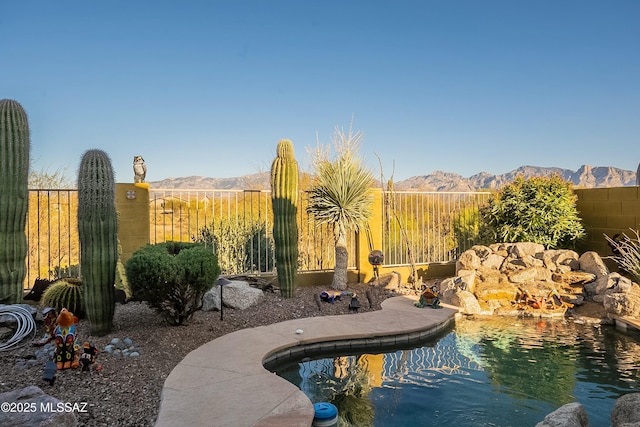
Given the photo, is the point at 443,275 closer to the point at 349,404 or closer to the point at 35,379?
the point at 349,404

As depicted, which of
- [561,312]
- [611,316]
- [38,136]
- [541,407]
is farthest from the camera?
[561,312]

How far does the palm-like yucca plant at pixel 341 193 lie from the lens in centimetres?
816

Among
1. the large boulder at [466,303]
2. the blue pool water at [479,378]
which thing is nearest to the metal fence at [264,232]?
the large boulder at [466,303]

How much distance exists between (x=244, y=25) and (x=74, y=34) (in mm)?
4129

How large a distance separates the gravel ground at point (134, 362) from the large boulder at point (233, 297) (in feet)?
0.38

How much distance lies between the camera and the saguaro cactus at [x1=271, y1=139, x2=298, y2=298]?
739cm

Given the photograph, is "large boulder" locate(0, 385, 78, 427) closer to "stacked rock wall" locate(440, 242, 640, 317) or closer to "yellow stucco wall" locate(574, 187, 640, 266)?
"stacked rock wall" locate(440, 242, 640, 317)

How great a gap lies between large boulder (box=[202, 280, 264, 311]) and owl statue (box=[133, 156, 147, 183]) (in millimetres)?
2709

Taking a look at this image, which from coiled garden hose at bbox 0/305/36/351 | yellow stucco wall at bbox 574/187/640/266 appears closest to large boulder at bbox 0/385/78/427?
coiled garden hose at bbox 0/305/36/351

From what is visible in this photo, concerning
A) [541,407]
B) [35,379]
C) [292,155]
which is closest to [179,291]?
[35,379]

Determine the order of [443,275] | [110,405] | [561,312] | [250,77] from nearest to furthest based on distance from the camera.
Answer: [110,405]
[561,312]
[443,275]
[250,77]

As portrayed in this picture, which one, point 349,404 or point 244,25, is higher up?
point 244,25

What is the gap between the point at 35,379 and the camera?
394cm

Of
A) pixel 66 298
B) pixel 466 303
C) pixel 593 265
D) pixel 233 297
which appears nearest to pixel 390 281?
pixel 466 303
